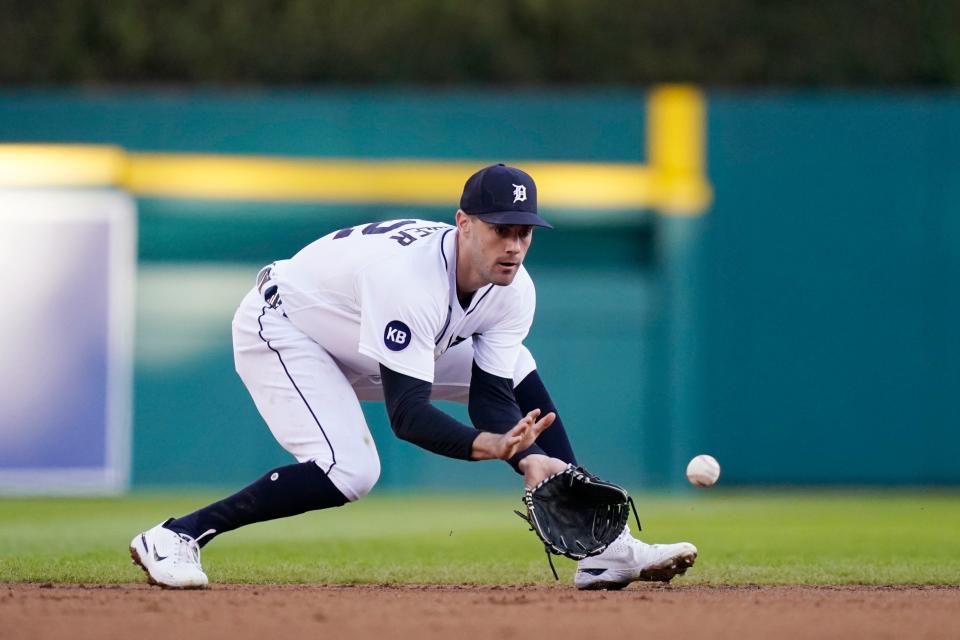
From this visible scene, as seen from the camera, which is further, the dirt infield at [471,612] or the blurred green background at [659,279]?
the blurred green background at [659,279]

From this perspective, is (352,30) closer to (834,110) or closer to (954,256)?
(834,110)

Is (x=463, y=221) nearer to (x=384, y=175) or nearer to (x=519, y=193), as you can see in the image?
(x=519, y=193)

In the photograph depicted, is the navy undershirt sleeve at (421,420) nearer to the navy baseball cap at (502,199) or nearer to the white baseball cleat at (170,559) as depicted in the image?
the navy baseball cap at (502,199)

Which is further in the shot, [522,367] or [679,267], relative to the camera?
[679,267]

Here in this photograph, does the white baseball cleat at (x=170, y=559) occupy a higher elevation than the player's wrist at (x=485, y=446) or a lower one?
lower

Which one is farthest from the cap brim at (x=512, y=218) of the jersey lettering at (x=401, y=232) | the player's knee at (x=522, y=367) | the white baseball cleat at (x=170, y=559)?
the white baseball cleat at (x=170, y=559)

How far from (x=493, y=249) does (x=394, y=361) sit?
47 centimetres

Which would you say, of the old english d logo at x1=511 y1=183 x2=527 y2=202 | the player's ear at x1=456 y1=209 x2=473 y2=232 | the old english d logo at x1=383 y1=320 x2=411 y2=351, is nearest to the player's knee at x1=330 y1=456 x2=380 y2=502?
the old english d logo at x1=383 y1=320 x2=411 y2=351

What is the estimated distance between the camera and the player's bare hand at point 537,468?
5.13 meters

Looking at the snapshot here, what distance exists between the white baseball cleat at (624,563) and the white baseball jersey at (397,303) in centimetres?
70

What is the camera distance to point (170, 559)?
5082mm

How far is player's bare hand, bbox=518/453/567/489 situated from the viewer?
513cm

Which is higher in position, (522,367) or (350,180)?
(350,180)

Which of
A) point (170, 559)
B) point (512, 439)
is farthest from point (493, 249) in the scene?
point (170, 559)
